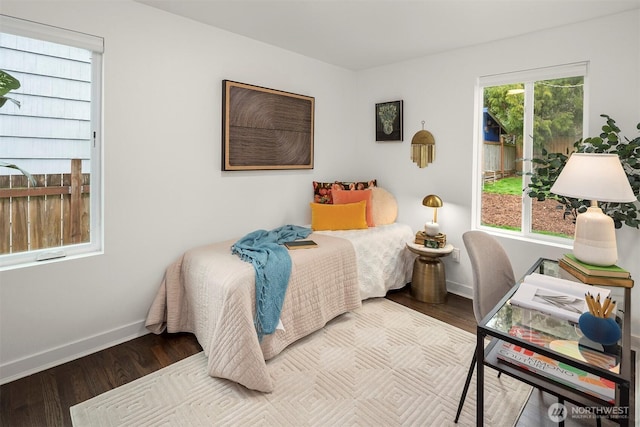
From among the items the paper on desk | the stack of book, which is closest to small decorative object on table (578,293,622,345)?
the paper on desk

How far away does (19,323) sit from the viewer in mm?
2115

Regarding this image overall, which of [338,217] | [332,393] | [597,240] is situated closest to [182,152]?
[338,217]

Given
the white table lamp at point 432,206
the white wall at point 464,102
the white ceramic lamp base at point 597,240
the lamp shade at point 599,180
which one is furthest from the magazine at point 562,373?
the white table lamp at point 432,206

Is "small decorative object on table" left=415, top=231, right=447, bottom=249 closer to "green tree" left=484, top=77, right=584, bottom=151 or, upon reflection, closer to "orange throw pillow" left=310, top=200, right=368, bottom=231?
"orange throw pillow" left=310, top=200, right=368, bottom=231

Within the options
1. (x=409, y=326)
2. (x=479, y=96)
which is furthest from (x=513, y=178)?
(x=409, y=326)

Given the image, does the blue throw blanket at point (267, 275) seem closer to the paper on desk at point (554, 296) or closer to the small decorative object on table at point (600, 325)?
the paper on desk at point (554, 296)

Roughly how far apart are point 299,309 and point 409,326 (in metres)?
0.96

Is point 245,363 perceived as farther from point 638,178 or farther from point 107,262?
point 638,178

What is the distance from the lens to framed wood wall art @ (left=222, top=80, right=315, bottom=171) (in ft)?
9.93

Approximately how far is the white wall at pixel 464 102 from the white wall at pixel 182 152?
0.01 m

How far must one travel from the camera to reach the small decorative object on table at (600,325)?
3.93 feet

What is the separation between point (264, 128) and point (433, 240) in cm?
197

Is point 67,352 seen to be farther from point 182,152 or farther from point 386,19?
point 386,19

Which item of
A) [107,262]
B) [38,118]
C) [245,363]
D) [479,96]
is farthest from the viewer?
[479,96]
